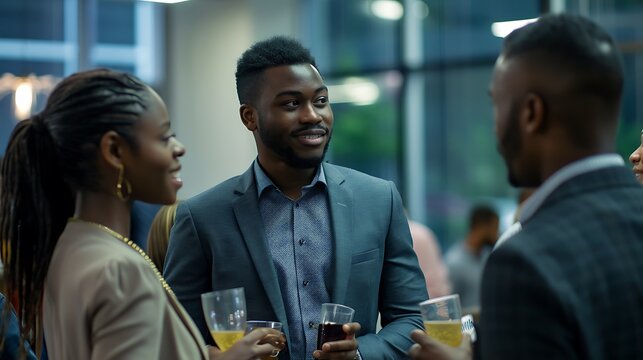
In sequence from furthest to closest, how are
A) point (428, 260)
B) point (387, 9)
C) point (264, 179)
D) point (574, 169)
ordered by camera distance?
point (387, 9), point (428, 260), point (264, 179), point (574, 169)

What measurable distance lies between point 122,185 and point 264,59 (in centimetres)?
88

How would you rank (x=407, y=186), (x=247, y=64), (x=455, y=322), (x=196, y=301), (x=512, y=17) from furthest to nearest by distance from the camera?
1. (x=407, y=186)
2. (x=512, y=17)
3. (x=247, y=64)
4. (x=196, y=301)
5. (x=455, y=322)

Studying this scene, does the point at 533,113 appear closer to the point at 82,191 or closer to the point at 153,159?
the point at 153,159

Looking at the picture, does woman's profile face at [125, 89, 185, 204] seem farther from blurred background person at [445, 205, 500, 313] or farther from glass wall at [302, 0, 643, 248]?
glass wall at [302, 0, 643, 248]

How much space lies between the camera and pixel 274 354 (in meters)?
2.15

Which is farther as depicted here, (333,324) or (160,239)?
(160,239)

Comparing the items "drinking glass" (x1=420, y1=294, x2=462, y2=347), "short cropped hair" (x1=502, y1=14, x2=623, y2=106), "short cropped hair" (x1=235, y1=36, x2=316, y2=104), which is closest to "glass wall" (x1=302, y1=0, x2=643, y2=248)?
"short cropped hair" (x1=235, y1=36, x2=316, y2=104)

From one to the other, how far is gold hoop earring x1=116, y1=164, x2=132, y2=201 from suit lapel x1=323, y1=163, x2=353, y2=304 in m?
0.76

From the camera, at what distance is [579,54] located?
58.1 inches

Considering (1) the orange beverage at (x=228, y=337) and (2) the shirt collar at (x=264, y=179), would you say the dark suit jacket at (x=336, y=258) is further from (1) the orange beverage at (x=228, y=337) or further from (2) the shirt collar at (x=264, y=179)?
(1) the orange beverage at (x=228, y=337)

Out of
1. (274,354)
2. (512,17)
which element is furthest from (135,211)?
(512,17)

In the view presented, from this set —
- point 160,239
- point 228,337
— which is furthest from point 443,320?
point 160,239

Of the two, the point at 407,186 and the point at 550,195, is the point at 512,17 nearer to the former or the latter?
the point at 407,186

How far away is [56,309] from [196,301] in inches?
28.7
